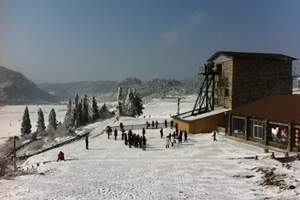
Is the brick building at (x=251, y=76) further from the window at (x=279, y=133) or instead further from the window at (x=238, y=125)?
the window at (x=279, y=133)

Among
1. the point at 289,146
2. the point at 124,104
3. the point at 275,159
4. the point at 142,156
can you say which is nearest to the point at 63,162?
the point at 142,156

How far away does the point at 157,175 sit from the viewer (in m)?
28.1

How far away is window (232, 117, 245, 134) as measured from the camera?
4400 cm

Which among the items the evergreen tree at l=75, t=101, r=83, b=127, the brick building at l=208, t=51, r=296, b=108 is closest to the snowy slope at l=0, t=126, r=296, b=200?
the brick building at l=208, t=51, r=296, b=108

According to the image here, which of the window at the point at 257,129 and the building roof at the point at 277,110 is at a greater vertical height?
the building roof at the point at 277,110

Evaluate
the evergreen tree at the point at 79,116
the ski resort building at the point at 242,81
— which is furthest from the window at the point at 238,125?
the evergreen tree at the point at 79,116

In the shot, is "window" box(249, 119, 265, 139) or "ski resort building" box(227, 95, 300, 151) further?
"window" box(249, 119, 265, 139)

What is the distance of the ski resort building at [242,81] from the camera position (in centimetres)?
5278

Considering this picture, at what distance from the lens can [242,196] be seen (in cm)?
2184

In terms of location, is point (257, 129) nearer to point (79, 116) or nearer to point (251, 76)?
point (251, 76)

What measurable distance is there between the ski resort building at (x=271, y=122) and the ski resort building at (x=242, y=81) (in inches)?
284

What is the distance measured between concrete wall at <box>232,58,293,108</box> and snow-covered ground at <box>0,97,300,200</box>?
14895 mm

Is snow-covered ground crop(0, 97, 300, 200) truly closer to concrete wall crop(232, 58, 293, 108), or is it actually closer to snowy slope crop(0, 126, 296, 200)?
snowy slope crop(0, 126, 296, 200)

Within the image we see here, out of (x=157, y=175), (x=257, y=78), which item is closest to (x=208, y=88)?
(x=257, y=78)
